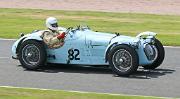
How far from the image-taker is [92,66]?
1556 centimetres

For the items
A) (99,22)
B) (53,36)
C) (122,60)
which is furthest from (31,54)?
(99,22)

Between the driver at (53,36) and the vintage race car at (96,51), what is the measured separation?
0.09 meters

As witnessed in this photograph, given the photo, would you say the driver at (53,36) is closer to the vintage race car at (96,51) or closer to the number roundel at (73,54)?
the vintage race car at (96,51)

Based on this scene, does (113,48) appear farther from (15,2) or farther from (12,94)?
(15,2)

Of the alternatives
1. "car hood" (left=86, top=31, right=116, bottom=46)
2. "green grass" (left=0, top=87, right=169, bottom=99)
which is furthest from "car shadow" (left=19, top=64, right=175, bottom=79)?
"green grass" (left=0, top=87, right=169, bottom=99)

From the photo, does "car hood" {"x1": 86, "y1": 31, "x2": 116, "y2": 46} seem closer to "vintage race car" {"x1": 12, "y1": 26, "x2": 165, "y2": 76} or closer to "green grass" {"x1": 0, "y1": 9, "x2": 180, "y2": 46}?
"vintage race car" {"x1": 12, "y1": 26, "x2": 165, "y2": 76}

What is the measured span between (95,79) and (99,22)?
14621mm

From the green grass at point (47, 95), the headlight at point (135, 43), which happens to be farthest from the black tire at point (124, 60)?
the green grass at point (47, 95)

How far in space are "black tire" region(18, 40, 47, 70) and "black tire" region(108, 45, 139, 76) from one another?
168cm

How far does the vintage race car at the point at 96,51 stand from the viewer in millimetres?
14102

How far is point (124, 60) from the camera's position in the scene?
14.1 m

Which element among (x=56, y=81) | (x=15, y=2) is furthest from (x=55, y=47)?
(x=15, y=2)

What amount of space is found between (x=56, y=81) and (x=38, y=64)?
1.37 metres

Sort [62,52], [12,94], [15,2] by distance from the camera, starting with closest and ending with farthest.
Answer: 1. [12,94]
2. [62,52]
3. [15,2]
